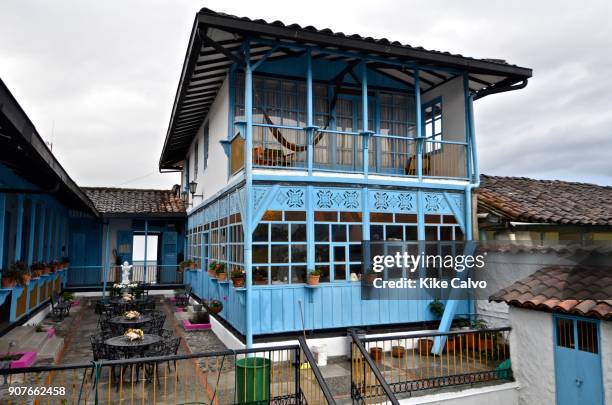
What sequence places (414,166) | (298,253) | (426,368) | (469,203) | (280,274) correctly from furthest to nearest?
(414,166) → (469,203) → (298,253) → (280,274) → (426,368)

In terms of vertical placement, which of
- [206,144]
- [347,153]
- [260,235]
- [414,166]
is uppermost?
[206,144]

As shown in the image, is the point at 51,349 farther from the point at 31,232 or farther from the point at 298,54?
the point at 298,54

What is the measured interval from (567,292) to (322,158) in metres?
5.82

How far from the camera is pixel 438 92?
1261 cm

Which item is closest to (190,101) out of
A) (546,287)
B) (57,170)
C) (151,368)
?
(57,170)

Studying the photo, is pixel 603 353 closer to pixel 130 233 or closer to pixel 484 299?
pixel 484 299

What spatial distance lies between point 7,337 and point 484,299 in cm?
1063

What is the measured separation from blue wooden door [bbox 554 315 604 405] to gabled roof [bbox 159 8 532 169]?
6056 mm

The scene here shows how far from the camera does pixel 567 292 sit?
750 cm

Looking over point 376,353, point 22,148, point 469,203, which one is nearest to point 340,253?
point 376,353

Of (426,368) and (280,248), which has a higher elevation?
(280,248)

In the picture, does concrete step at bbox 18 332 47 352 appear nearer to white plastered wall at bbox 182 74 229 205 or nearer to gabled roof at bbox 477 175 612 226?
white plastered wall at bbox 182 74 229 205

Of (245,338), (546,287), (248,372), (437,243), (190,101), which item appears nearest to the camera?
(248,372)

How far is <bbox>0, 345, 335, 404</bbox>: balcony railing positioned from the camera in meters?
5.99
